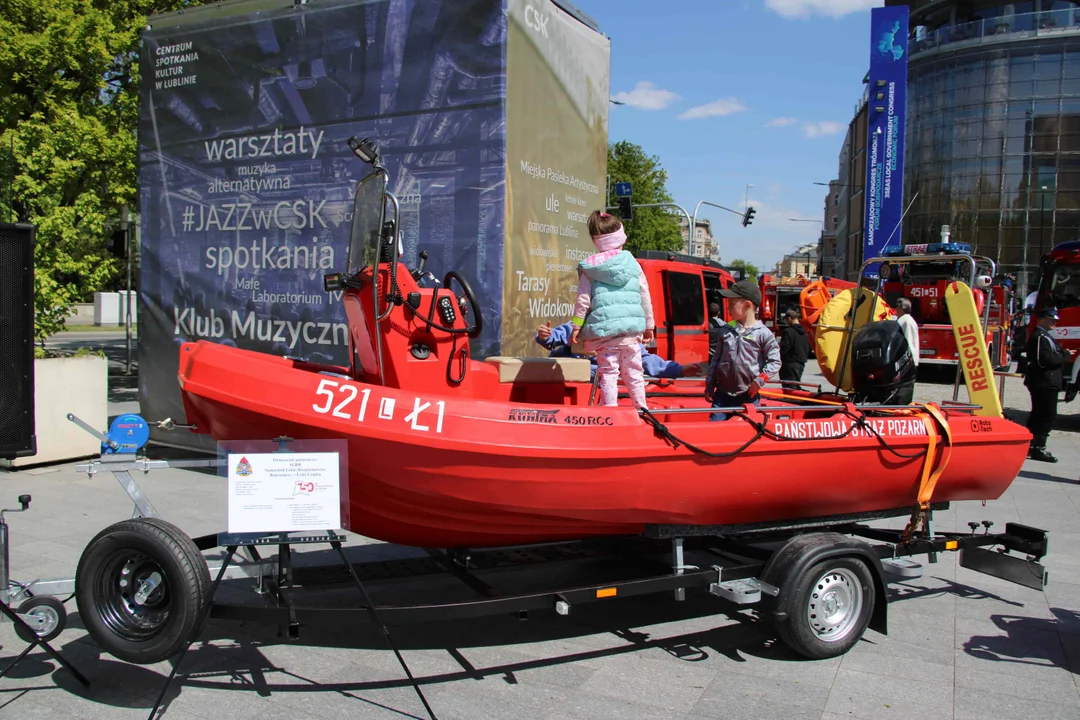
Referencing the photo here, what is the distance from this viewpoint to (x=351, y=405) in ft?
12.9

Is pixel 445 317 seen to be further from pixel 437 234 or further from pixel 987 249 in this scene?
pixel 987 249

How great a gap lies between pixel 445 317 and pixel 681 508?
167 centimetres

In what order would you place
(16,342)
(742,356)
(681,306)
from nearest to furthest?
(16,342), (742,356), (681,306)

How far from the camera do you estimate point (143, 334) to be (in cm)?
938

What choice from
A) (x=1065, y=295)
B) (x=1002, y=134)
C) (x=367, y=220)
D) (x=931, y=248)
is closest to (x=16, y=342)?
(x=367, y=220)

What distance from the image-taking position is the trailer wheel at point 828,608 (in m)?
4.45

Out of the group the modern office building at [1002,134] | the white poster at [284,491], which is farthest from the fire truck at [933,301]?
the modern office building at [1002,134]

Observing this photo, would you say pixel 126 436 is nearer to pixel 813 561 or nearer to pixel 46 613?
pixel 46 613

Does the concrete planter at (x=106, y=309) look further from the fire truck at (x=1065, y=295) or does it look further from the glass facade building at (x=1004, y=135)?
the glass facade building at (x=1004, y=135)

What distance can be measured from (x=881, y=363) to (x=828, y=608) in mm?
1865

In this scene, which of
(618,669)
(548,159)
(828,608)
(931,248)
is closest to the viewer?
(618,669)

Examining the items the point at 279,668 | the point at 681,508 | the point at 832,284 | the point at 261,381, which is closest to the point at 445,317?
the point at 261,381

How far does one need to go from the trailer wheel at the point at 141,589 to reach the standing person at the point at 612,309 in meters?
2.38

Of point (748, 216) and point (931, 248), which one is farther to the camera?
point (748, 216)
